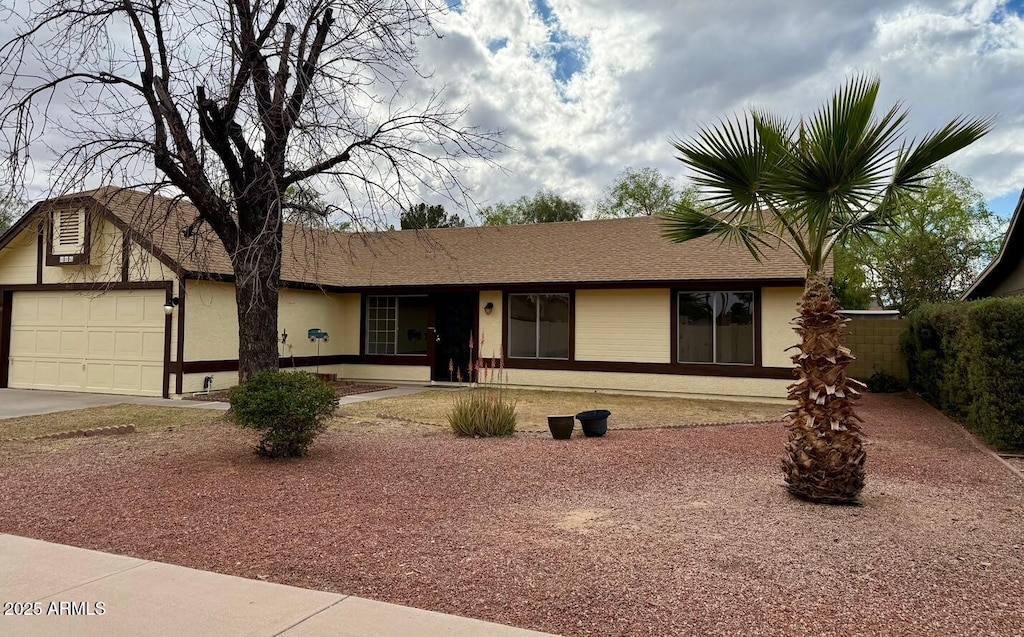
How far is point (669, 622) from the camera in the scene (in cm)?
344

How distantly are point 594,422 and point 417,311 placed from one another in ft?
33.7

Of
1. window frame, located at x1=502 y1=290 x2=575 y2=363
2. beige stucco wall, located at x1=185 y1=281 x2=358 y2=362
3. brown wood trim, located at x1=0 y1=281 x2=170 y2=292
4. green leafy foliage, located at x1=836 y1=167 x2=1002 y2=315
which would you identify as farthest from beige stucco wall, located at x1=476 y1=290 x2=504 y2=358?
green leafy foliage, located at x1=836 y1=167 x2=1002 y2=315

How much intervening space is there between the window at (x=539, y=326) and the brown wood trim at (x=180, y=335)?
7.78m

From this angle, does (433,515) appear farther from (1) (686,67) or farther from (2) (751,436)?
(1) (686,67)

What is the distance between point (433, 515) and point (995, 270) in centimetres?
1667

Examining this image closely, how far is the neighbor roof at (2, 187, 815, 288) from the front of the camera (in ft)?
48.4

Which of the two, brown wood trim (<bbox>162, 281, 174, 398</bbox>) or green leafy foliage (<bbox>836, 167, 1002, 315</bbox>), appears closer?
brown wood trim (<bbox>162, 281, 174, 398</bbox>)

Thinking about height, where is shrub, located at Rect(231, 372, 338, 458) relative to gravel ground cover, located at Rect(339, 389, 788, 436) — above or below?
above

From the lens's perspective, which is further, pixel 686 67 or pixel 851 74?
pixel 686 67

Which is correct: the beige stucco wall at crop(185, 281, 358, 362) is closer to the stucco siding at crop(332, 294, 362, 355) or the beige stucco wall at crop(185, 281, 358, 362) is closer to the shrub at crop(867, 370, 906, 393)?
the stucco siding at crop(332, 294, 362, 355)

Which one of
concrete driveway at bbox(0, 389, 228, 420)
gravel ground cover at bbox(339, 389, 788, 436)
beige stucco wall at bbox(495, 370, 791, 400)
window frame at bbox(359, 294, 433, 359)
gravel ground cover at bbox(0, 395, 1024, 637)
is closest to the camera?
gravel ground cover at bbox(0, 395, 1024, 637)

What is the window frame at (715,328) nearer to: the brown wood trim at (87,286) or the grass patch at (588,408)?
the grass patch at (588,408)

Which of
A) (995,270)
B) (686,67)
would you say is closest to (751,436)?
→ (686,67)

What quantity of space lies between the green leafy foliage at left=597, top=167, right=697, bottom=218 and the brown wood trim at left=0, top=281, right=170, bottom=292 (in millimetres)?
32872
